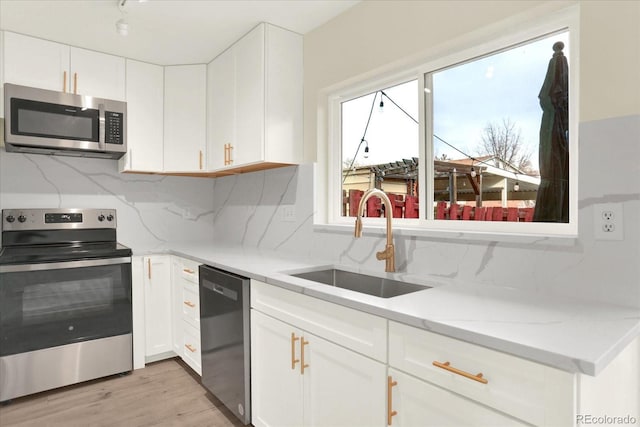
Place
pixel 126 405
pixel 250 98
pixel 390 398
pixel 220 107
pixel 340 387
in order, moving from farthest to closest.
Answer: pixel 220 107
pixel 250 98
pixel 126 405
pixel 340 387
pixel 390 398

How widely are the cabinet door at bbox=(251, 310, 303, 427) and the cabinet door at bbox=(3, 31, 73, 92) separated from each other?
2.11 m

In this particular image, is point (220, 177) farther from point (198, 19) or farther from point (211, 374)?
point (211, 374)

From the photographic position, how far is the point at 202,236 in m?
3.56

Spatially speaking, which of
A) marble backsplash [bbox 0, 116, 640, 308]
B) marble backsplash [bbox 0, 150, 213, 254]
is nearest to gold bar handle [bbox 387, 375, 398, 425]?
marble backsplash [bbox 0, 116, 640, 308]

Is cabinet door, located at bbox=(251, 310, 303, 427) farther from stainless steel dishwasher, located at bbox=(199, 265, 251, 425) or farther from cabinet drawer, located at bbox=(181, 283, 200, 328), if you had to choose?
cabinet drawer, located at bbox=(181, 283, 200, 328)

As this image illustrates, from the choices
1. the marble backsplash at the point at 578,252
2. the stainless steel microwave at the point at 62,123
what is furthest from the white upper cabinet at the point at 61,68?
the marble backsplash at the point at 578,252

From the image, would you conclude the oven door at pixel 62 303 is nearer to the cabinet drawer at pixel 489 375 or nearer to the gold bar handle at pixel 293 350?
the gold bar handle at pixel 293 350

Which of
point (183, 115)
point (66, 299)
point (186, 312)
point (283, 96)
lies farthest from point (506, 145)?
point (66, 299)

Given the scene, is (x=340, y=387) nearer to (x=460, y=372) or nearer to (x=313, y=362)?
(x=313, y=362)

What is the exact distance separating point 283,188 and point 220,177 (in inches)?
42.7

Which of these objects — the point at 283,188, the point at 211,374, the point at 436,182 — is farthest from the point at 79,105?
the point at 436,182

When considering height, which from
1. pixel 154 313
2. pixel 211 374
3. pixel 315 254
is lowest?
pixel 211 374

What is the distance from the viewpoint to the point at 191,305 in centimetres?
252

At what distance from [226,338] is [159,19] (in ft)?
6.18
